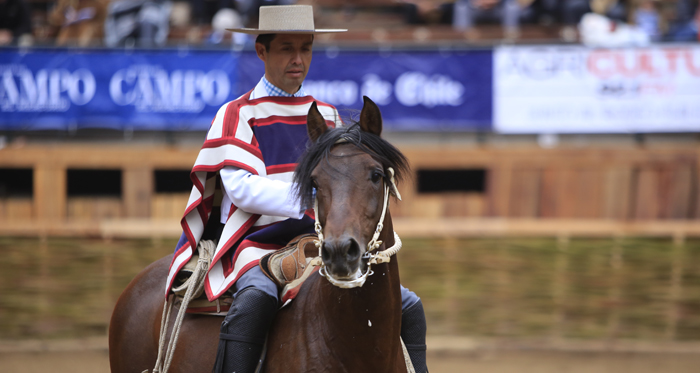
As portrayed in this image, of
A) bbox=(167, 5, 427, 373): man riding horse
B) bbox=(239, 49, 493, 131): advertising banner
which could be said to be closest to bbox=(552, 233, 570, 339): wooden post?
bbox=(239, 49, 493, 131): advertising banner

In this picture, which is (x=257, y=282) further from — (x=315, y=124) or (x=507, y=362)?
(x=507, y=362)

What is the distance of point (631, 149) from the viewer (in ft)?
33.8

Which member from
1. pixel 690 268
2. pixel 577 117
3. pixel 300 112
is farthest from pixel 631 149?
pixel 300 112

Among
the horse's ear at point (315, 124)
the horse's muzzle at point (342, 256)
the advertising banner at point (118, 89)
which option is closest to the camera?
the horse's muzzle at point (342, 256)

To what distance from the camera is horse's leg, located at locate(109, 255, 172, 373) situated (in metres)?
3.61

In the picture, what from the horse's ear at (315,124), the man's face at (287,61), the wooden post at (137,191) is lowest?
the wooden post at (137,191)

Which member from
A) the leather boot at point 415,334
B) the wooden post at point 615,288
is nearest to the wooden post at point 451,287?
the wooden post at point 615,288

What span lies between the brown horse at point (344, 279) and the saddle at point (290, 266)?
50 mm

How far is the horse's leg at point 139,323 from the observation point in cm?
361

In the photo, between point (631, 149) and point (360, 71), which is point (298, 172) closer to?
point (360, 71)

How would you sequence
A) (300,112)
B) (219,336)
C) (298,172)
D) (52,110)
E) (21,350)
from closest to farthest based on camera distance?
(298,172) < (219,336) < (300,112) < (21,350) < (52,110)

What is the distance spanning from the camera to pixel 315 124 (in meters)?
2.87

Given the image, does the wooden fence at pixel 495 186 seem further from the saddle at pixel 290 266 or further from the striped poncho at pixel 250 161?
the saddle at pixel 290 266

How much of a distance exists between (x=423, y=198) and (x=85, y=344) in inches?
222
